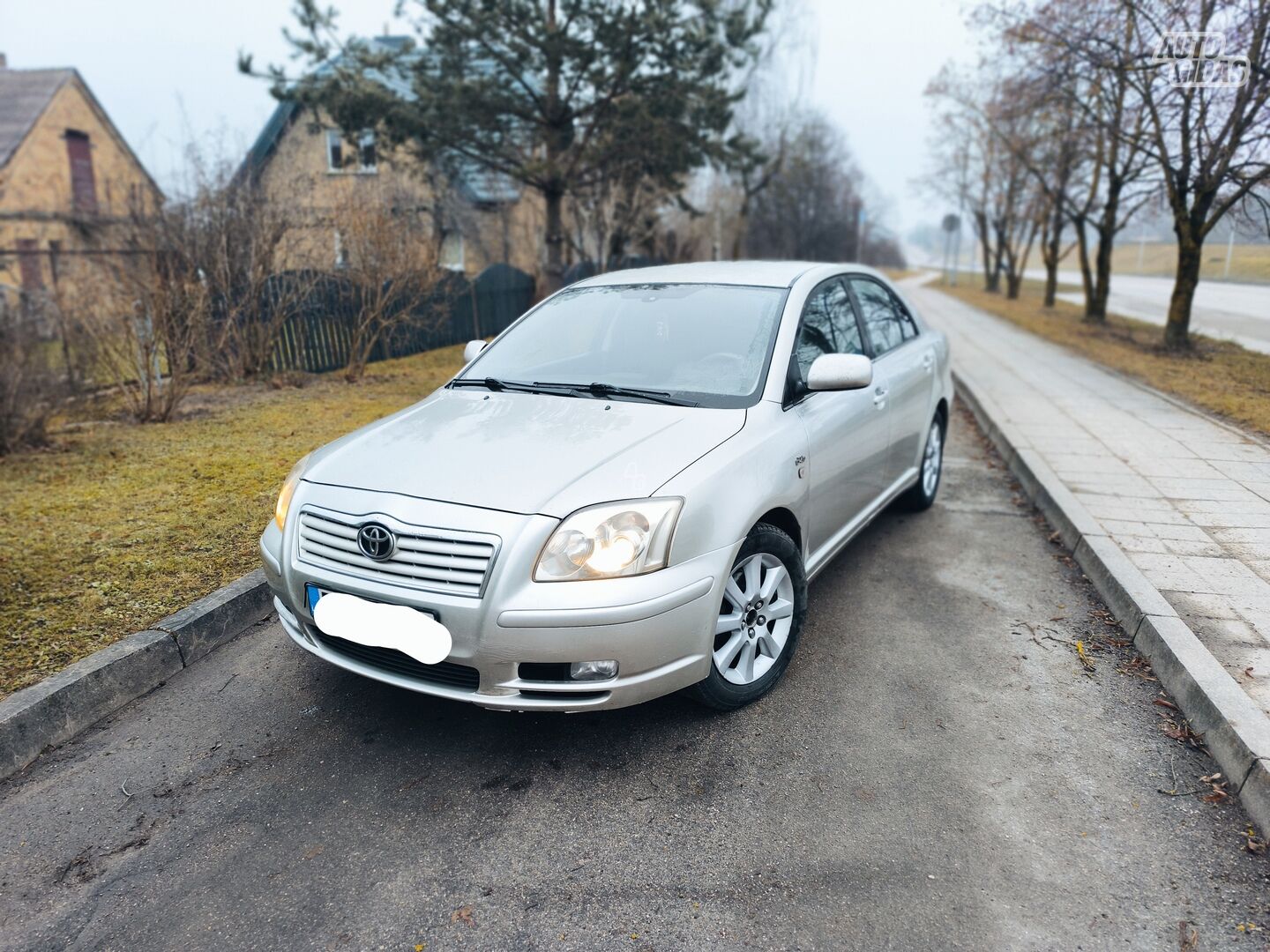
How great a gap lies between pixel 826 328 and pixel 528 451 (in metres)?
1.92

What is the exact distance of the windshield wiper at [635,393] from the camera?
3.45m

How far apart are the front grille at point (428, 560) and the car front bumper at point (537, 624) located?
3 centimetres

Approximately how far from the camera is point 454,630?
262cm

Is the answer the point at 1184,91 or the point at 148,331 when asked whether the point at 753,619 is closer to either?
the point at 148,331

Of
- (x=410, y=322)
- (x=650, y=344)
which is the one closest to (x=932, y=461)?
(x=650, y=344)

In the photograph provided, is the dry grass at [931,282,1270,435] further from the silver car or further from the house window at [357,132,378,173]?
the house window at [357,132,378,173]

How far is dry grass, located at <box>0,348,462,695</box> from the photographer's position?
3.72 m

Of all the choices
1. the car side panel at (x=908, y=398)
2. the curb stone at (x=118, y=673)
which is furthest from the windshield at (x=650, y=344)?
the curb stone at (x=118, y=673)

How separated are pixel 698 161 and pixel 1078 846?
1597 centimetres

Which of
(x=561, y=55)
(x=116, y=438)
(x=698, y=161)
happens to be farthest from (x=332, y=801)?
(x=698, y=161)

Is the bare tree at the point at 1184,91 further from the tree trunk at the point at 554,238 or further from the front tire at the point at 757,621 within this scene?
the front tire at the point at 757,621

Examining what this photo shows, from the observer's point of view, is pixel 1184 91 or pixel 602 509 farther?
pixel 1184 91

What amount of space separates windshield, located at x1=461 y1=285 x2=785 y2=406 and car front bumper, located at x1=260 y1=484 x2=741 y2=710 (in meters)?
0.97

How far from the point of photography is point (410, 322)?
11.7 m
